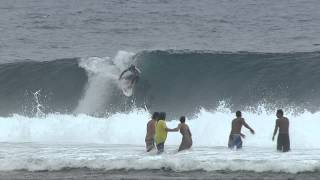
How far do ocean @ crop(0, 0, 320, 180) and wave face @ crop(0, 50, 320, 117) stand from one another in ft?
0.18

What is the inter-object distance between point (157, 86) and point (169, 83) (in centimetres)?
58

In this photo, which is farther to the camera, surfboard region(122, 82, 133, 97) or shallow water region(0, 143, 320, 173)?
surfboard region(122, 82, 133, 97)

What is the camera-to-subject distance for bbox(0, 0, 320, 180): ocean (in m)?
18.9

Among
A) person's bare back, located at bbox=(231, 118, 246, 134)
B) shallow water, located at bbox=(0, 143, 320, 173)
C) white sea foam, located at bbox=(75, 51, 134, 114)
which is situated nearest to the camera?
shallow water, located at bbox=(0, 143, 320, 173)

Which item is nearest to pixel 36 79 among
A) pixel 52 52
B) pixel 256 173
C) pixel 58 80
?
pixel 58 80

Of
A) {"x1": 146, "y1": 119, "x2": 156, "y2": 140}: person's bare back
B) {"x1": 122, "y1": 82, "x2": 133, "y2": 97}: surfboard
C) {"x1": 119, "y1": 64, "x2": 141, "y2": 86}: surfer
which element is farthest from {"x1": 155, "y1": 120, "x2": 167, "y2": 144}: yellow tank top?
{"x1": 119, "y1": 64, "x2": 141, "y2": 86}: surfer

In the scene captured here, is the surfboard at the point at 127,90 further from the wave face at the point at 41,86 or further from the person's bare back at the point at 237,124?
the person's bare back at the point at 237,124

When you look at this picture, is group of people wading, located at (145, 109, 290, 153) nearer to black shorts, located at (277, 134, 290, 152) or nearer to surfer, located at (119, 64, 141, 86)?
black shorts, located at (277, 134, 290, 152)

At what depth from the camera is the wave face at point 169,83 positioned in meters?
30.0

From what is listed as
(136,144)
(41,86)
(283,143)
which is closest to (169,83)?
(41,86)

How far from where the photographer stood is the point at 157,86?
105 ft

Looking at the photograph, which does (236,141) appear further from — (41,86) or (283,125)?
(41,86)

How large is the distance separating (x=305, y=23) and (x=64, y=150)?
21.9 metres

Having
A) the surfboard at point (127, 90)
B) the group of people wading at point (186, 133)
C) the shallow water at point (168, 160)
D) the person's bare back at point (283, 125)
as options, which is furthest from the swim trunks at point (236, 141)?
the surfboard at point (127, 90)
